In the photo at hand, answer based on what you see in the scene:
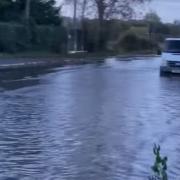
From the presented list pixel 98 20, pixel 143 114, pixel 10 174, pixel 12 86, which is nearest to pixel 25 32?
pixel 98 20

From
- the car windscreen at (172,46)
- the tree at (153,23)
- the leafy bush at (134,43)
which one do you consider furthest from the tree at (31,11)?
the tree at (153,23)

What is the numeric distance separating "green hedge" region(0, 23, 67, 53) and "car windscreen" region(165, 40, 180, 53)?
18.5 metres

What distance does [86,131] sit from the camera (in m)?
15.0

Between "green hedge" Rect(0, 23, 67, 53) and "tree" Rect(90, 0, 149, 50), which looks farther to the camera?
"tree" Rect(90, 0, 149, 50)

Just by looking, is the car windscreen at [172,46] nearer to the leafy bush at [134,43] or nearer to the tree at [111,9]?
the tree at [111,9]

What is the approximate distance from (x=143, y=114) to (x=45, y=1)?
154 ft

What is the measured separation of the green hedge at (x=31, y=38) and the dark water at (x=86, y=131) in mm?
27287

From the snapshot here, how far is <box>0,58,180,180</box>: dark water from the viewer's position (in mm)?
10875

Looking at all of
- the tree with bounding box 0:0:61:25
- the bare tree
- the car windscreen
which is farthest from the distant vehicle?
the bare tree

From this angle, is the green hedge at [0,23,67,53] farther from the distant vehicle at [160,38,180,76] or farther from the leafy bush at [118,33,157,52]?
the distant vehicle at [160,38,180,76]

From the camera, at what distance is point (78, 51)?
66.8 m

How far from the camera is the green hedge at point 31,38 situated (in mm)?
54381

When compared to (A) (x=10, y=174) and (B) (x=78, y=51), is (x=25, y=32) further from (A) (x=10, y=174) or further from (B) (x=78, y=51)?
(A) (x=10, y=174)

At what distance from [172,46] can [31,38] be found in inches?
909
